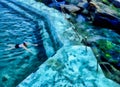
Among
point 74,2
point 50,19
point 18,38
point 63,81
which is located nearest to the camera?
point 63,81

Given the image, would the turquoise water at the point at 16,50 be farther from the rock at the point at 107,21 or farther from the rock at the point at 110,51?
the rock at the point at 107,21

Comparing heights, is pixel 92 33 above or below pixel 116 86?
above

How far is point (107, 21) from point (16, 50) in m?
2.51

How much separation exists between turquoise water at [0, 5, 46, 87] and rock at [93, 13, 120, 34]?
154 cm

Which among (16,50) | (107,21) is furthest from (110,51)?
(16,50)

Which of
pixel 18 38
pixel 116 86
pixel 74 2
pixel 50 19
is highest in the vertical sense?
pixel 74 2

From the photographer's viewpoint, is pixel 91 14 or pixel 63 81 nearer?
pixel 63 81

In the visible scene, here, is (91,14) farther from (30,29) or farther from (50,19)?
(30,29)

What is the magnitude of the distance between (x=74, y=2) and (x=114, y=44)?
2.98m

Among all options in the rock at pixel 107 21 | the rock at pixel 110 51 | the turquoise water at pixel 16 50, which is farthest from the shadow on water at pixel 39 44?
the rock at pixel 107 21

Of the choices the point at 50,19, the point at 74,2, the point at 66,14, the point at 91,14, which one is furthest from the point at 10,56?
the point at 74,2

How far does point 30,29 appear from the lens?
4.98 m

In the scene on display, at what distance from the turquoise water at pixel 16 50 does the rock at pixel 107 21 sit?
5.05 ft

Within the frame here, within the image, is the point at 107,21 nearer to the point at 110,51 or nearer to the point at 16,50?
the point at 110,51
